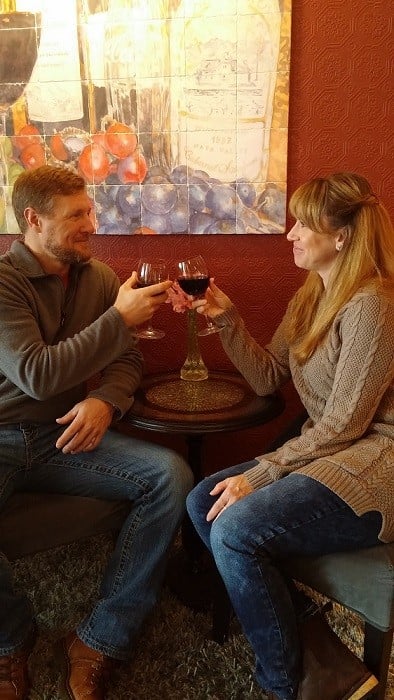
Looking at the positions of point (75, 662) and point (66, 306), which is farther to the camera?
point (66, 306)

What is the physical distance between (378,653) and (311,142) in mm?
1487

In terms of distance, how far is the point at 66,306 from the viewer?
180cm

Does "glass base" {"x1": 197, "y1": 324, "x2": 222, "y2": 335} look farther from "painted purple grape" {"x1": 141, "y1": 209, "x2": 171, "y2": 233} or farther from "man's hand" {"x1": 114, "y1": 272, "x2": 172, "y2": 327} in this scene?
"painted purple grape" {"x1": 141, "y1": 209, "x2": 171, "y2": 233}

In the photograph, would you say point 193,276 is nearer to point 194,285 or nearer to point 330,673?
point 194,285

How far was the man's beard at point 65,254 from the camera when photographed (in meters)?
1.72

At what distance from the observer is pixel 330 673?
131 cm

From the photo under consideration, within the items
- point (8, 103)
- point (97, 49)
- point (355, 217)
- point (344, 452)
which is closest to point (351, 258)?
point (355, 217)

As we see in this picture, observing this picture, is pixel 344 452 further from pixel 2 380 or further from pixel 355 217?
pixel 2 380

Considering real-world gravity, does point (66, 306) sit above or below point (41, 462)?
above

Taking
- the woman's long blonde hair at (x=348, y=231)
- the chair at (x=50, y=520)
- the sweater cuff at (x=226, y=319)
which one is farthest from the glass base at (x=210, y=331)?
the chair at (x=50, y=520)

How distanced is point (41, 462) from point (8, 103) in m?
1.25

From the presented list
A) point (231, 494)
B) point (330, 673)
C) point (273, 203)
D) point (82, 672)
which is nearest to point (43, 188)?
point (273, 203)

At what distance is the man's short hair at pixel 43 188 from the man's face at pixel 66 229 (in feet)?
0.06

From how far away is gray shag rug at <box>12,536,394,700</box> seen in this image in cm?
153
